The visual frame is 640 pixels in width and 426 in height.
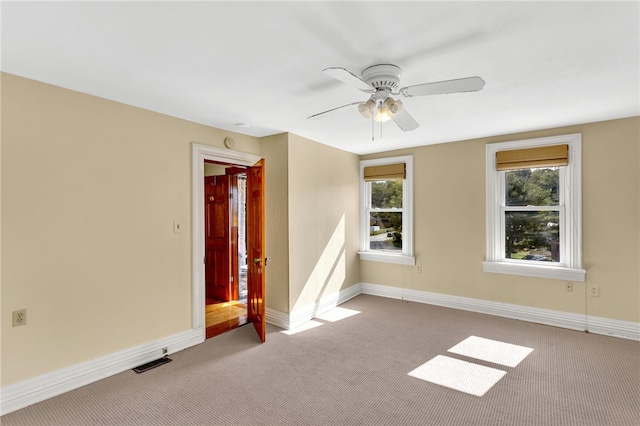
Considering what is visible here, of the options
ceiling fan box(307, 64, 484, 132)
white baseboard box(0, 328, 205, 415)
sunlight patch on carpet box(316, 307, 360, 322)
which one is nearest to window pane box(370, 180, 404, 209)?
sunlight patch on carpet box(316, 307, 360, 322)

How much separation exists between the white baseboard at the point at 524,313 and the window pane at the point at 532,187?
4.51ft

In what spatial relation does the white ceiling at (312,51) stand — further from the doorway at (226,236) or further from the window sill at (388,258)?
the window sill at (388,258)

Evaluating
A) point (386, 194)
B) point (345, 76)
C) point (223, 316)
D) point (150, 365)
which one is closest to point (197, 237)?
point (150, 365)

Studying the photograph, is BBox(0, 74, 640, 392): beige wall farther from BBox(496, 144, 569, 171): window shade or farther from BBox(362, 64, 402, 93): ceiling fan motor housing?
BBox(362, 64, 402, 93): ceiling fan motor housing

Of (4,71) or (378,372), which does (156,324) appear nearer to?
(378,372)

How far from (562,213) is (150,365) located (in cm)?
488

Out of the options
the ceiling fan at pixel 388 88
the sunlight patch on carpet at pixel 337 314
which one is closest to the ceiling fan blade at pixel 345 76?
the ceiling fan at pixel 388 88

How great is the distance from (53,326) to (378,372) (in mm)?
2665

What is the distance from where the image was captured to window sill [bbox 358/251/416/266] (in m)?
4.98

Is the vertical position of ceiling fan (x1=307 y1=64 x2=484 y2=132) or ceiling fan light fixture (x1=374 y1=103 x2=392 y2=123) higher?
ceiling fan (x1=307 y1=64 x2=484 y2=132)

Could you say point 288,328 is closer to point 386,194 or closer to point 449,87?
point 386,194

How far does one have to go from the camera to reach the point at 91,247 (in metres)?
2.66

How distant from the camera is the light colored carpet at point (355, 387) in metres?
2.20

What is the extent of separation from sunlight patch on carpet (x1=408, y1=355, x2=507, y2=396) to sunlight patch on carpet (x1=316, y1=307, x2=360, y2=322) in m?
1.48
